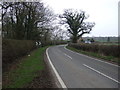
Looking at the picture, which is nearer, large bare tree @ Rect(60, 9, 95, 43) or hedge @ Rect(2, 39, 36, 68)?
hedge @ Rect(2, 39, 36, 68)

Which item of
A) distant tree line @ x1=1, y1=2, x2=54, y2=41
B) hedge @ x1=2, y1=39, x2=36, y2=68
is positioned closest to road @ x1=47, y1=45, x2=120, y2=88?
hedge @ x1=2, y1=39, x2=36, y2=68

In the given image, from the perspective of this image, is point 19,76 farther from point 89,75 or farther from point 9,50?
point 9,50

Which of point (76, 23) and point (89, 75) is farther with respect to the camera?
point (76, 23)

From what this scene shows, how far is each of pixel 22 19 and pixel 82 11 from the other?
119 ft

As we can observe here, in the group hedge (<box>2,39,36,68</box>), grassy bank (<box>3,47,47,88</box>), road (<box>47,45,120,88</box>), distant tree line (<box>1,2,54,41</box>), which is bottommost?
road (<box>47,45,120,88</box>)

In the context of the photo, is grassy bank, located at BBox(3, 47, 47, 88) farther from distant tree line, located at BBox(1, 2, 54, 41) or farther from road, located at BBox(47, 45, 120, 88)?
distant tree line, located at BBox(1, 2, 54, 41)

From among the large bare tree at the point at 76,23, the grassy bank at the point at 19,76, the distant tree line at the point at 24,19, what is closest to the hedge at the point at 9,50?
the grassy bank at the point at 19,76

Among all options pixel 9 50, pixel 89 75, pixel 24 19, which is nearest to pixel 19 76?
pixel 89 75

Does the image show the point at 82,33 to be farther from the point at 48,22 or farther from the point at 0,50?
the point at 0,50

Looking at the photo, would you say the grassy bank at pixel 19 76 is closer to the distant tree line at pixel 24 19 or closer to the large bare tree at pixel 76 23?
the distant tree line at pixel 24 19

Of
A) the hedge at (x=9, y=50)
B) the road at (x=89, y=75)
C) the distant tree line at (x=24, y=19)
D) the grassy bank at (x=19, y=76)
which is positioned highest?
the distant tree line at (x=24, y=19)

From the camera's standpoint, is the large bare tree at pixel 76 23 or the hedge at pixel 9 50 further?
the large bare tree at pixel 76 23

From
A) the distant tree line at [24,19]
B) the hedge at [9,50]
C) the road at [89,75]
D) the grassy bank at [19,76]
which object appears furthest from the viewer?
the distant tree line at [24,19]

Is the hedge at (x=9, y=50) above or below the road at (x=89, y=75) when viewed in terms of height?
above
